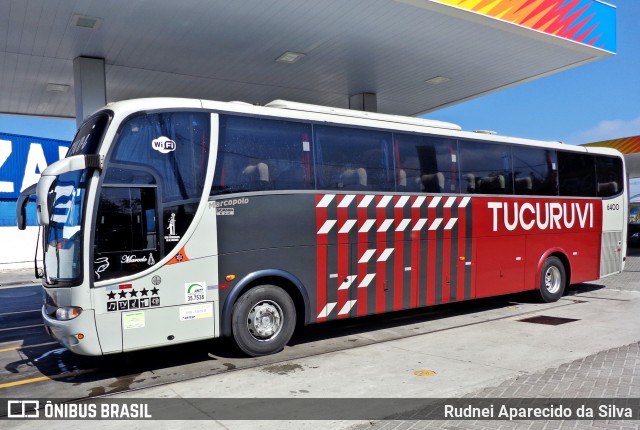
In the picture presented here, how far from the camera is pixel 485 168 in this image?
1037 centimetres

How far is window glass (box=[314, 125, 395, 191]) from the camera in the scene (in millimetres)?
8016

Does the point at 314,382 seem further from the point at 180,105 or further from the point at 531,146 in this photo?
the point at 531,146

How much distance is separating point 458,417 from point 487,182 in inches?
251

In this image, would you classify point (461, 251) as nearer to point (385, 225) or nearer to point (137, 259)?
point (385, 225)

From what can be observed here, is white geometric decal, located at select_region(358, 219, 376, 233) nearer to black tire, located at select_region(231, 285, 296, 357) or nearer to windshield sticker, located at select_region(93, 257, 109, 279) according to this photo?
black tire, located at select_region(231, 285, 296, 357)

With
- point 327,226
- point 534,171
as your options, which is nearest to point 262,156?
point 327,226

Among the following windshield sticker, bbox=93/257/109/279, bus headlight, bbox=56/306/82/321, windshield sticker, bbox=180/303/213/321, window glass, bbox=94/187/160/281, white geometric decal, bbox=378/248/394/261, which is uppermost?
window glass, bbox=94/187/160/281

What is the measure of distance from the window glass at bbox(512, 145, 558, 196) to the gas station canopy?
3.04 metres

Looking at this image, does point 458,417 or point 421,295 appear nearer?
point 458,417

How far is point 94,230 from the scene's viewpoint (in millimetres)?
6074

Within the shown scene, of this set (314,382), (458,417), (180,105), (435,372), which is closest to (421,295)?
(435,372)

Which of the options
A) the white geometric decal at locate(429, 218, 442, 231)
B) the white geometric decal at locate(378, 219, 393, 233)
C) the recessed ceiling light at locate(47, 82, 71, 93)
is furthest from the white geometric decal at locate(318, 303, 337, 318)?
the recessed ceiling light at locate(47, 82, 71, 93)

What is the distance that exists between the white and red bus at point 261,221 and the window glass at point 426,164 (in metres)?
0.03

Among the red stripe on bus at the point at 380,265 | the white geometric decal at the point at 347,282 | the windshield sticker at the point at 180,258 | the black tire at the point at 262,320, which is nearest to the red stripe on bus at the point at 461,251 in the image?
the red stripe on bus at the point at 380,265
